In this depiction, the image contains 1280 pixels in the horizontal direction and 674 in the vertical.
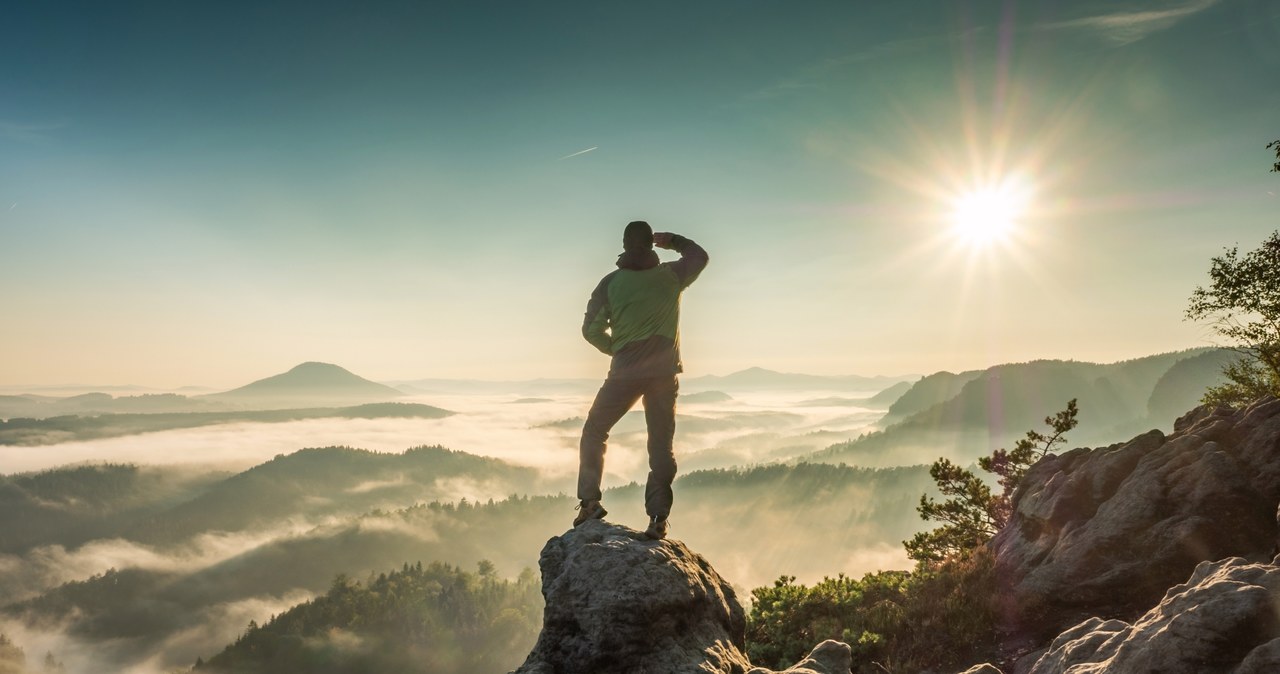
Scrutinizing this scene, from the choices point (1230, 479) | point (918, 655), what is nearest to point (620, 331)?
point (918, 655)

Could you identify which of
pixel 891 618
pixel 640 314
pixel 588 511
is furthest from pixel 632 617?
pixel 891 618

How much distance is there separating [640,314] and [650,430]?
5.12ft

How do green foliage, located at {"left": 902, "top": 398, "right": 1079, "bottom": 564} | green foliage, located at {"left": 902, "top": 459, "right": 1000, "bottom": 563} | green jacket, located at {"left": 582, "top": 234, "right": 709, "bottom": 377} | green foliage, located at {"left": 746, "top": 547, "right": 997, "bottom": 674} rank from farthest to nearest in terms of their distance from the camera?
green foliage, located at {"left": 902, "top": 398, "right": 1079, "bottom": 564} < green foliage, located at {"left": 902, "top": 459, "right": 1000, "bottom": 563} < green foliage, located at {"left": 746, "top": 547, "right": 997, "bottom": 674} < green jacket, located at {"left": 582, "top": 234, "right": 709, "bottom": 377}

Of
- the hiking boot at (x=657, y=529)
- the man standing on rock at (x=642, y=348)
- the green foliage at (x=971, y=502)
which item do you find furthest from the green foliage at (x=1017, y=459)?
the man standing on rock at (x=642, y=348)

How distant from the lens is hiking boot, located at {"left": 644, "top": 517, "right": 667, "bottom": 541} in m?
7.73

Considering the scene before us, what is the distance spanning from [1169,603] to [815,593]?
8.35m

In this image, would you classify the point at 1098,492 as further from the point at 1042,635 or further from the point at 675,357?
the point at 675,357

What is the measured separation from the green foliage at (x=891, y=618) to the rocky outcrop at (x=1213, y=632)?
4400 millimetres

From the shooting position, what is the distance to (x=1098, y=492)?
12.8 meters

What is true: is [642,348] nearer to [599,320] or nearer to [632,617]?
[599,320]

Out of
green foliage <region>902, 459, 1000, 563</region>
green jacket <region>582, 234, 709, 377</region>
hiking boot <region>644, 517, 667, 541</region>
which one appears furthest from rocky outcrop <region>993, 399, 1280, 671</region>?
green jacket <region>582, 234, 709, 377</region>

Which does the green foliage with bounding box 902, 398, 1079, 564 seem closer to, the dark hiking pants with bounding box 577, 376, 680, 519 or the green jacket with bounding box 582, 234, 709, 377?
the dark hiking pants with bounding box 577, 376, 680, 519

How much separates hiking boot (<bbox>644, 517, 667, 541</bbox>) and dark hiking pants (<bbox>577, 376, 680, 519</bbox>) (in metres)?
0.06

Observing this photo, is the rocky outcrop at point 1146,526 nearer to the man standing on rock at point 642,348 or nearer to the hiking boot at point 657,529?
the hiking boot at point 657,529
